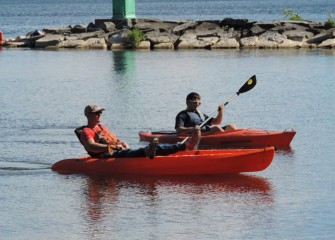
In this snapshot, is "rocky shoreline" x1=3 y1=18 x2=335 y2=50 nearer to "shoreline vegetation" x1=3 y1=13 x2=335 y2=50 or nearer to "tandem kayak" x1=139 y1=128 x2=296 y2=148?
"shoreline vegetation" x1=3 y1=13 x2=335 y2=50

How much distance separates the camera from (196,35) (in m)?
51.1

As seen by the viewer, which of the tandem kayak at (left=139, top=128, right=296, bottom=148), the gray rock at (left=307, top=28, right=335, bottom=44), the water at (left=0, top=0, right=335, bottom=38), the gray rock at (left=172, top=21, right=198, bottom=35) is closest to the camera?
the tandem kayak at (left=139, top=128, right=296, bottom=148)

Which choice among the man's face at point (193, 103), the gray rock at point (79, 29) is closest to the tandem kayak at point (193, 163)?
the man's face at point (193, 103)

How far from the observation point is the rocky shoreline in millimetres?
49384

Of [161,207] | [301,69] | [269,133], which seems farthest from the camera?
[301,69]

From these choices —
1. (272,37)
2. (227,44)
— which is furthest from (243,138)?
(272,37)

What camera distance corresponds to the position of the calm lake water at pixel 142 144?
14516 mm

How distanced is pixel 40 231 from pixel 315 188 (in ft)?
15.2

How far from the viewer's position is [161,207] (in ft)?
51.2

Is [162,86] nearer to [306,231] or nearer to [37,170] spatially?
[37,170]

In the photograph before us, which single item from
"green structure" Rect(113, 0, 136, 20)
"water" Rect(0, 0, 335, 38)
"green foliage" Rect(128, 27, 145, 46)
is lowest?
"water" Rect(0, 0, 335, 38)

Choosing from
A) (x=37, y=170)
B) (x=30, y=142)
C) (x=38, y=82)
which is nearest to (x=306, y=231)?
(x=37, y=170)

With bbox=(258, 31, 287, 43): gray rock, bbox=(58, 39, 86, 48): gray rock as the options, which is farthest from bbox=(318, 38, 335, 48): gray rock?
bbox=(58, 39, 86, 48): gray rock

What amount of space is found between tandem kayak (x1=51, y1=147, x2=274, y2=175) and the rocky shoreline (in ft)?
103
